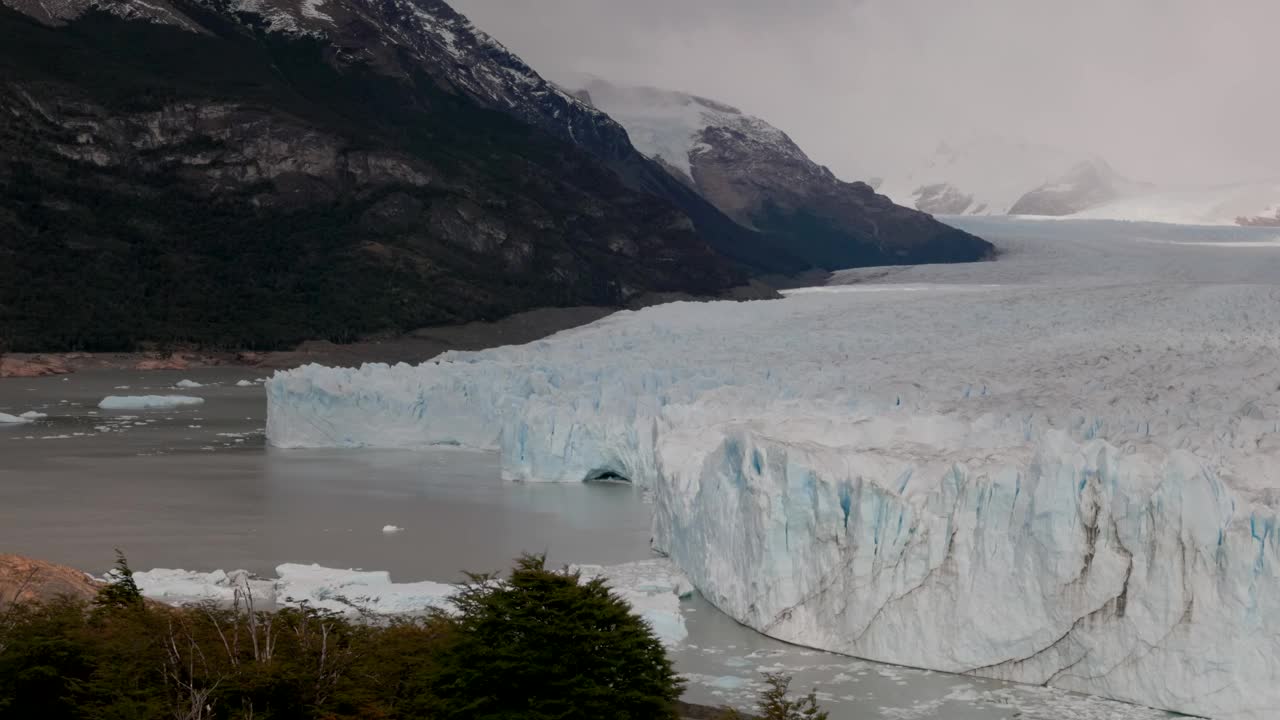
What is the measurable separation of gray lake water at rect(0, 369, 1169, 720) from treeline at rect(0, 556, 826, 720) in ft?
8.99

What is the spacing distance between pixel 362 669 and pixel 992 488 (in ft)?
19.5

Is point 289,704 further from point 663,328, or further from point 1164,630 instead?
point 663,328

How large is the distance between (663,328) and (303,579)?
17.1m

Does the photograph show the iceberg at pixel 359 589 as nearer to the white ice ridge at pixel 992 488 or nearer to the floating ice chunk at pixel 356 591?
the floating ice chunk at pixel 356 591

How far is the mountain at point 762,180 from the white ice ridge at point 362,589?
89338 mm

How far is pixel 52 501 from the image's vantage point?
70.1 feet

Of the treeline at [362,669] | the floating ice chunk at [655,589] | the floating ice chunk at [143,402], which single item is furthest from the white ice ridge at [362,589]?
the floating ice chunk at [143,402]

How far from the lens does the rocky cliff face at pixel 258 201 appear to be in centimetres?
5909

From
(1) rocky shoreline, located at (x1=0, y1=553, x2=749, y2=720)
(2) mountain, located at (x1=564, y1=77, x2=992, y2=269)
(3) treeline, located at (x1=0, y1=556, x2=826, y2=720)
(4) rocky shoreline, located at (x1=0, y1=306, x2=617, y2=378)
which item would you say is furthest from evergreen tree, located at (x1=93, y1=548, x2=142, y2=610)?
(2) mountain, located at (x1=564, y1=77, x2=992, y2=269)

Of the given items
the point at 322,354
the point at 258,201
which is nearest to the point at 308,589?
the point at 322,354

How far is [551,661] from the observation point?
8.41 m

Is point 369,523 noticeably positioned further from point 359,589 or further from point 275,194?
point 275,194

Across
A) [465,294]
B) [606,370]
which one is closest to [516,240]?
[465,294]

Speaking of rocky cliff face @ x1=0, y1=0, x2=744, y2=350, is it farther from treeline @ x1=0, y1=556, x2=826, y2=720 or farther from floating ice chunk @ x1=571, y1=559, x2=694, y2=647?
treeline @ x1=0, y1=556, x2=826, y2=720
